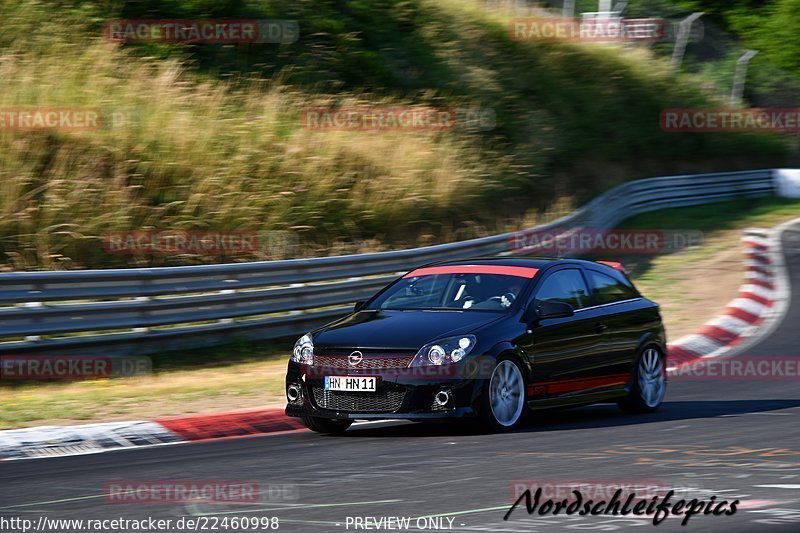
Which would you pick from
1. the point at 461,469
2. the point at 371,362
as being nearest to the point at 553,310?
the point at 371,362

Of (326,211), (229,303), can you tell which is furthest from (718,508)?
(326,211)

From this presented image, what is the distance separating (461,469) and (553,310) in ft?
8.76

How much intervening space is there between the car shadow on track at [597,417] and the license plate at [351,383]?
0.53 meters

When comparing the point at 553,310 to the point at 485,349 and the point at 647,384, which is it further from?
the point at 647,384

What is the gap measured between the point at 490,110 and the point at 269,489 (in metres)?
24.9

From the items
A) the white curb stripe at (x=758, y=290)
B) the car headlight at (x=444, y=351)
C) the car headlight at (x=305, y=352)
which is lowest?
the white curb stripe at (x=758, y=290)

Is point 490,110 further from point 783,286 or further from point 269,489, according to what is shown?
point 269,489

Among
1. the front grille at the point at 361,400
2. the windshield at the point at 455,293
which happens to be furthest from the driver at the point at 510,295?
the front grille at the point at 361,400

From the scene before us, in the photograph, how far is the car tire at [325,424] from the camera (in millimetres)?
9719

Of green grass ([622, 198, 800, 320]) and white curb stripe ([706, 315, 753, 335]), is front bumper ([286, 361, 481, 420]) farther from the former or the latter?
green grass ([622, 198, 800, 320])

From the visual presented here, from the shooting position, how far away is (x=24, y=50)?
2206 centimetres

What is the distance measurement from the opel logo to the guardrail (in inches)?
185

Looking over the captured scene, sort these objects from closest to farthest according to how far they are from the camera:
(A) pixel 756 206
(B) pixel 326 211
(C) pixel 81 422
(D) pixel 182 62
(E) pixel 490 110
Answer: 1. (C) pixel 81 422
2. (B) pixel 326 211
3. (D) pixel 182 62
4. (E) pixel 490 110
5. (A) pixel 756 206

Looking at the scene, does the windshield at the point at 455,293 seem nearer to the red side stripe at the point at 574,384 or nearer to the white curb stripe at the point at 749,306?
the red side stripe at the point at 574,384
